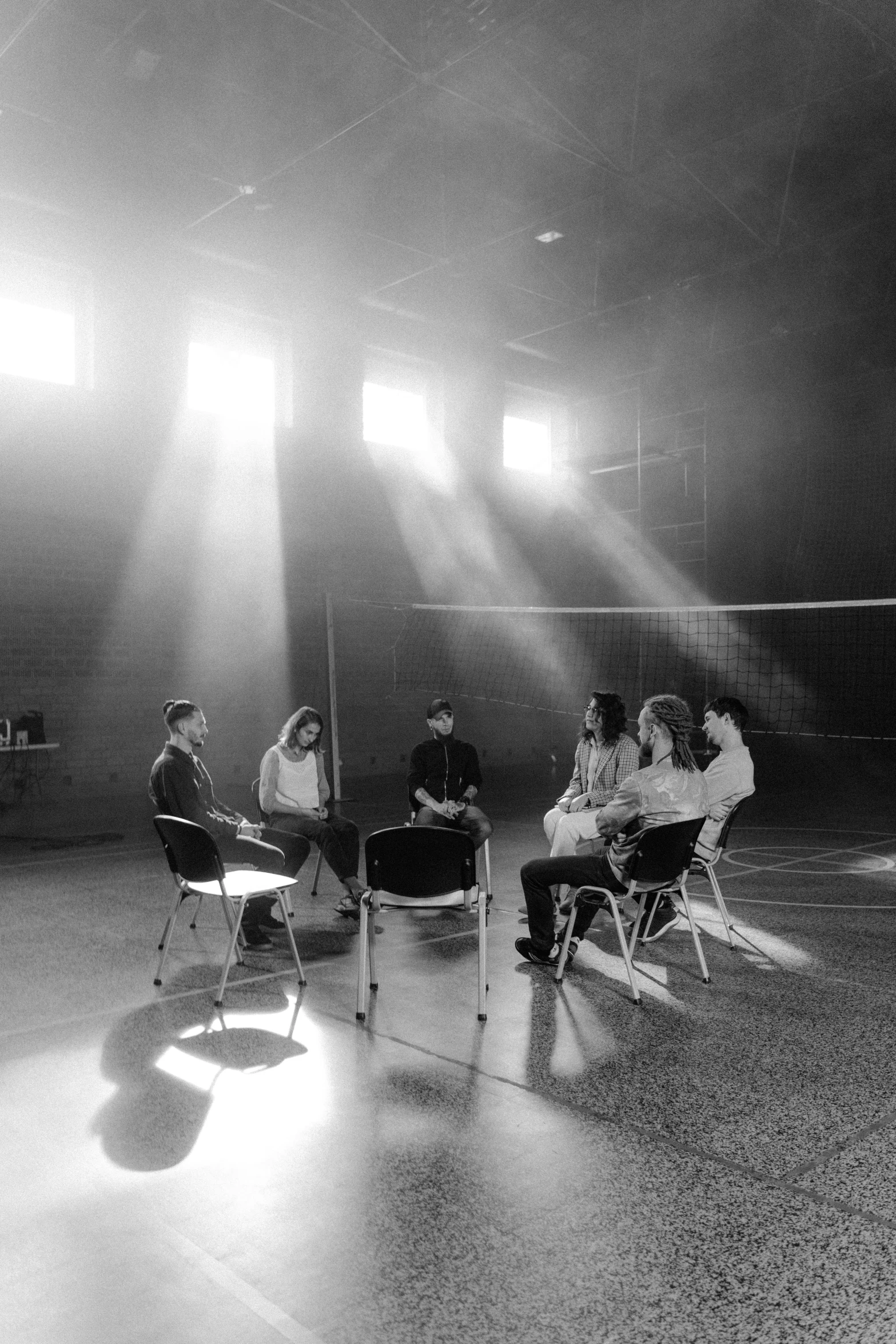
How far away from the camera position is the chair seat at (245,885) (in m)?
4.41

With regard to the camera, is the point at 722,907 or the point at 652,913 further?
the point at 722,907

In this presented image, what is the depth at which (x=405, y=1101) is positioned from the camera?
329 centimetres

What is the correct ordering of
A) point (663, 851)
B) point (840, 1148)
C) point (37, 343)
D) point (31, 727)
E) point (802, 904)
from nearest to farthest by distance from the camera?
point (840, 1148) → point (663, 851) → point (802, 904) → point (31, 727) → point (37, 343)

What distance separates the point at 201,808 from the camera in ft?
16.6

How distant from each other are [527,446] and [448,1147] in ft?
39.0

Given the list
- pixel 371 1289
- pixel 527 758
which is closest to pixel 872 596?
pixel 527 758

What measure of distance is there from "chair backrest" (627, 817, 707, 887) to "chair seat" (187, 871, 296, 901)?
1523mm

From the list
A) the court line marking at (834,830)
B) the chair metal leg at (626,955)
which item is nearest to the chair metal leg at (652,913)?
the chair metal leg at (626,955)

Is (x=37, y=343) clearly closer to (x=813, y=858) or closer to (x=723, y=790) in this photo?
(x=723, y=790)

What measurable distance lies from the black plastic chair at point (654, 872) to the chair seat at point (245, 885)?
4.30 feet

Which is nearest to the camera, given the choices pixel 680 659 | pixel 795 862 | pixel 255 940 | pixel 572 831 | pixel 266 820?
pixel 255 940

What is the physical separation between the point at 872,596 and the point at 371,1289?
1189 centimetres

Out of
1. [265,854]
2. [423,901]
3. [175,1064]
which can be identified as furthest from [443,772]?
[175,1064]

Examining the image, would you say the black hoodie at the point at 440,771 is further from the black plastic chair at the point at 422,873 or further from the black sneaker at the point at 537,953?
the black plastic chair at the point at 422,873
